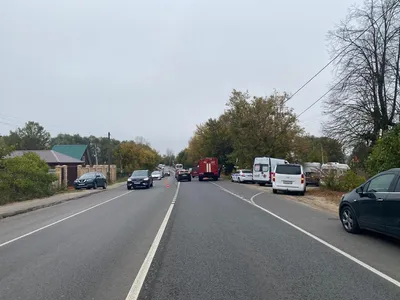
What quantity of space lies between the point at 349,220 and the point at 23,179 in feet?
61.0

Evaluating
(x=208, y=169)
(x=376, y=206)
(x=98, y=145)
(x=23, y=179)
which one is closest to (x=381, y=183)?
(x=376, y=206)

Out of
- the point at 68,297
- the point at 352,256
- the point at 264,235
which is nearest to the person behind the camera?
the point at 68,297

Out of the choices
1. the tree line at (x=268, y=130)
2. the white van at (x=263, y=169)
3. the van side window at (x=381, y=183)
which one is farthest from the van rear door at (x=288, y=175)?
the tree line at (x=268, y=130)

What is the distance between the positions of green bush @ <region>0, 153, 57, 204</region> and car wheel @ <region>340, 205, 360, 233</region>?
54.1 feet

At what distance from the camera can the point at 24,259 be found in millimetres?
7309

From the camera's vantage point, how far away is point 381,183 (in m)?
8.97

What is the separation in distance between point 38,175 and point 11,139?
6995cm

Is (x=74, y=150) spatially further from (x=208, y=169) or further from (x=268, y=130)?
(x=268, y=130)

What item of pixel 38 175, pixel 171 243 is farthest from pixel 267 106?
pixel 171 243

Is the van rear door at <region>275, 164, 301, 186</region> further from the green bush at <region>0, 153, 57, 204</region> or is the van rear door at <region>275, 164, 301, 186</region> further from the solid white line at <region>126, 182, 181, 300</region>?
the solid white line at <region>126, 182, 181, 300</region>

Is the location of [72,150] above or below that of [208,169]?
above

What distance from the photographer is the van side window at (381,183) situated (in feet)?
28.4

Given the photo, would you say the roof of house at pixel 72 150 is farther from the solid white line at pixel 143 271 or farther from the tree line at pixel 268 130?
the solid white line at pixel 143 271

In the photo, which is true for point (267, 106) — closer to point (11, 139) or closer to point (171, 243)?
point (171, 243)
